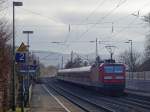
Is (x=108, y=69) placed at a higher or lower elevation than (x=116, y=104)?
higher

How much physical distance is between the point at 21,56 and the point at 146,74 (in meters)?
44.1

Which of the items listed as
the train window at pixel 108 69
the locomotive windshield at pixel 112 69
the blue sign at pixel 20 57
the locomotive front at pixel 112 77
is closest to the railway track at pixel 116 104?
the locomotive front at pixel 112 77

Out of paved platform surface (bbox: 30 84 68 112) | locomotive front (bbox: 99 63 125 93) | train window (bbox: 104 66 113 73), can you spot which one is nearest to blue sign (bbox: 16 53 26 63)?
paved platform surface (bbox: 30 84 68 112)

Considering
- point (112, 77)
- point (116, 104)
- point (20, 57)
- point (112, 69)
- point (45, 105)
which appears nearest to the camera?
point (20, 57)

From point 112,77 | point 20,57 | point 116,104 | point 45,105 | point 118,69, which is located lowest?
point 45,105

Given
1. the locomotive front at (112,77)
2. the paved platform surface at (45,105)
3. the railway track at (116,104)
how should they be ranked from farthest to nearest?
1. the locomotive front at (112,77)
2. the paved platform surface at (45,105)
3. the railway track at (116,104)

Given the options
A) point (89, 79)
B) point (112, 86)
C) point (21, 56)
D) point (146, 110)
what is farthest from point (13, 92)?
point (89, 79)

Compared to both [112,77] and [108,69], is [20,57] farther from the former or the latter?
[108,69]

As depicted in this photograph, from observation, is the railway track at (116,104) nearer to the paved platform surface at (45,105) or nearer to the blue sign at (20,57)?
the paved platform surface at (45,105)

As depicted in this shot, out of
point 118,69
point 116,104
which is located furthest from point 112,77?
point 116,104

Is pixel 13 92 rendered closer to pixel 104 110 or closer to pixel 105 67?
pixel 104 110

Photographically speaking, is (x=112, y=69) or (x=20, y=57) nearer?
(x=20, y=57)

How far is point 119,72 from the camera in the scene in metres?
53.7

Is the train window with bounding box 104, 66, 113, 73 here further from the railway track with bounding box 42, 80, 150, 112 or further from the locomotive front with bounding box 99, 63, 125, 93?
the railway track with bounding box 42, 80, 150, 112
